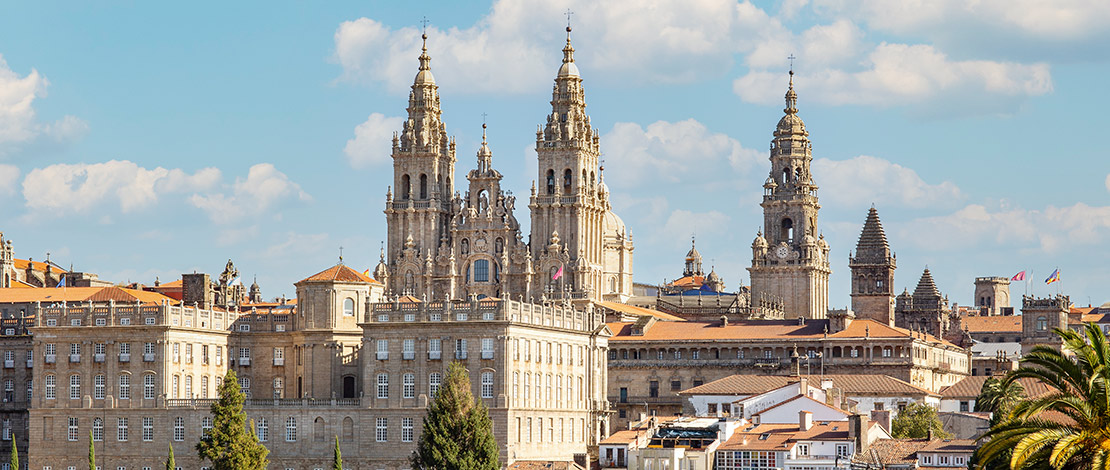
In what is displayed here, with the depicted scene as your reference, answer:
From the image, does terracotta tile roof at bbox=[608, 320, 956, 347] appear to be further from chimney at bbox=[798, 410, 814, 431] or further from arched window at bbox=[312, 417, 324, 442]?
chimney at bbox=[798, 410, 814, 431]

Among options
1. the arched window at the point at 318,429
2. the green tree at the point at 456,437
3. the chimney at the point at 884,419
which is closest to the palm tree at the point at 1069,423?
the green tree at the point at 456,437

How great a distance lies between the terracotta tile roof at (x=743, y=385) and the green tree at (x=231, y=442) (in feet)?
120

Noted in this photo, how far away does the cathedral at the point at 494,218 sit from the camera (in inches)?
6870

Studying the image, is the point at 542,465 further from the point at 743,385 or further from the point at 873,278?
the point at 873,278

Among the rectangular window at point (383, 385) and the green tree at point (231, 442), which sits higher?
the rectangular window at point (383, 385)

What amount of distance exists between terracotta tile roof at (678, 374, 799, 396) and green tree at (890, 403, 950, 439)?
8493 mm

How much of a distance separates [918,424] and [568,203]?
6659 centimetres

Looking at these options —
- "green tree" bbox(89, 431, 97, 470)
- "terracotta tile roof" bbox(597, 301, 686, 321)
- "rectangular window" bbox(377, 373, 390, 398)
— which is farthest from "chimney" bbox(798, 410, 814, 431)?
"terracotta tile roof" bbox(597, 301, 686, 321)

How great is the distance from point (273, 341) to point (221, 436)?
974 inches

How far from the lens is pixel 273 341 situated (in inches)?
Result: 5007

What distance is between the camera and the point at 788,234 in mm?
190375

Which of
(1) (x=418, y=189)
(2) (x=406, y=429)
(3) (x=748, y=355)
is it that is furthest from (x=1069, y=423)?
(1) (x=418, y=189)

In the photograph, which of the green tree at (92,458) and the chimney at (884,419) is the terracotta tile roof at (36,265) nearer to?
the green tree at (92,458)

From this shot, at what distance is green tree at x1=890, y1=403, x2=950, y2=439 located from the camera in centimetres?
11094
